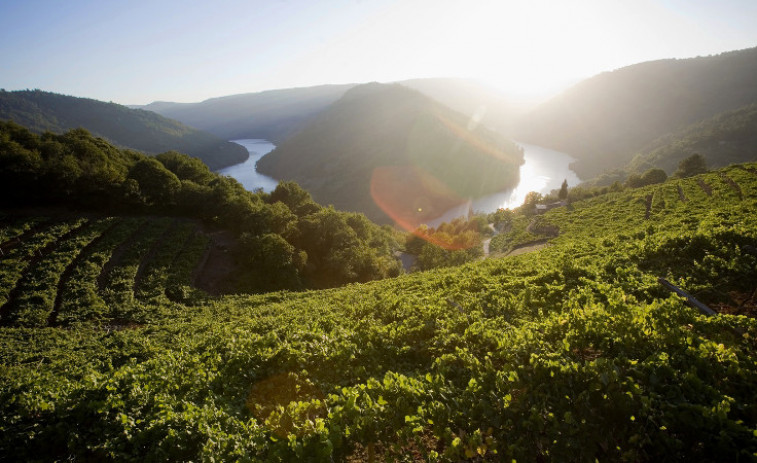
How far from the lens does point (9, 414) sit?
808 centimetres

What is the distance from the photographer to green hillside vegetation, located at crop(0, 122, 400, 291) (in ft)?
134

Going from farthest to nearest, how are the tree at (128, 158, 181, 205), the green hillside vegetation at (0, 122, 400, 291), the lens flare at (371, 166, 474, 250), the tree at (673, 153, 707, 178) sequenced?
the lens flare at (371, 166, 474, 250) < the tree at (673, 153, 707, 178) < the tree at (128, 158, 181, 205) < the green hillside vegetation at (0, 122, 400, 291)

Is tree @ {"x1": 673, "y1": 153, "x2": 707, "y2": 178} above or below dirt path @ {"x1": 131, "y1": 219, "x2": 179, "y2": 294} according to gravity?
above

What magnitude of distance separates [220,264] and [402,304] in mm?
32806

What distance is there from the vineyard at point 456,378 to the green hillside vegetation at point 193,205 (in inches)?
865

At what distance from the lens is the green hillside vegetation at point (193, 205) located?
40719 millimetres

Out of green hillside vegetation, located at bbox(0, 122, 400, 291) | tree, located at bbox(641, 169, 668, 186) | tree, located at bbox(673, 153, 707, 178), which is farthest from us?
tree, located at bbox(641, 169, 668, 186)

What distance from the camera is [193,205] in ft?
177

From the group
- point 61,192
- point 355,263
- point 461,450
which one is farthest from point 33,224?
point 461,450

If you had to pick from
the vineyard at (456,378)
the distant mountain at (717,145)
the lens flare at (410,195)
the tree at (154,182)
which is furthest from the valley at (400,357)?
the distant mountain at (717,145)

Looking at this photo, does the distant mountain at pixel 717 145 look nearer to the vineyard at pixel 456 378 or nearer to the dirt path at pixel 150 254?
the vineyard at pixel 456 378

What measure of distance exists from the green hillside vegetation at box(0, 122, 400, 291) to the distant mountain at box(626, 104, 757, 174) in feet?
573

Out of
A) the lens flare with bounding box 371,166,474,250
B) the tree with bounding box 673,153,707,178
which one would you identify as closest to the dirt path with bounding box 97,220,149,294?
the tree with bounding box 673,153,707,178

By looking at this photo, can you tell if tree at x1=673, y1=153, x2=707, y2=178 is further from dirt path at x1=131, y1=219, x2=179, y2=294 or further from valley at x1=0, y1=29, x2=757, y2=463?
dirt path at x1=131, y1=219, x2=179, y2=294
